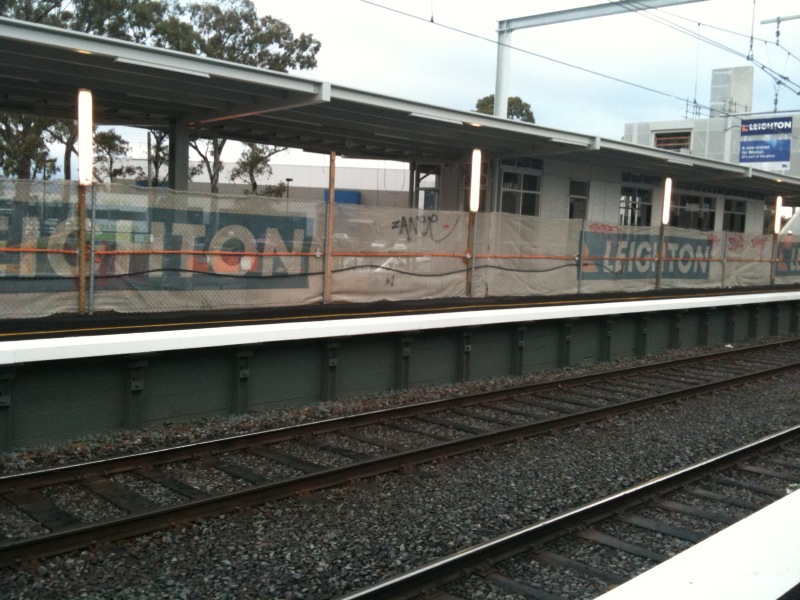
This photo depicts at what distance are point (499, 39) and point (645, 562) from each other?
2230cm

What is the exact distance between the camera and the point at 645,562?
19.7 feet

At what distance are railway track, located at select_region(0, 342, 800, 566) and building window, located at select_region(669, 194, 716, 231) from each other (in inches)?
764

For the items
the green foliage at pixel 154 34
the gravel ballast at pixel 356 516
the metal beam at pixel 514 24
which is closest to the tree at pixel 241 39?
the green foliage at pixel 154 34

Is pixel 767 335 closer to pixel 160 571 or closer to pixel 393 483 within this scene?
→ pixel 393 483

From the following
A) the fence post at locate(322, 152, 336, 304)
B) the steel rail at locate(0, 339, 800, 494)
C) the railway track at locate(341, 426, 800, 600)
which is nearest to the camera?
the railway track at locate(341, 426, 800, 600)

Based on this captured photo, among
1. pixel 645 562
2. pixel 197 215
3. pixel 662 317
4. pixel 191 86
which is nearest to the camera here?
pixel 645 562

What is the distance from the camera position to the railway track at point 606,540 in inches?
213

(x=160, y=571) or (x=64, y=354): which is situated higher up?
(x=64, y=354)

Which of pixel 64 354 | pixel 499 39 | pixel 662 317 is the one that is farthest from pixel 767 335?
pixel 64 354

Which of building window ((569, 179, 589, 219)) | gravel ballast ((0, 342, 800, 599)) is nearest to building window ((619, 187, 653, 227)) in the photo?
building window ((569, 179, 589, 219))

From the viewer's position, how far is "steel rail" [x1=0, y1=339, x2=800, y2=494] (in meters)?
7.24

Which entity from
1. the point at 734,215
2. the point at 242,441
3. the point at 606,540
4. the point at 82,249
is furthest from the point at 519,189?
the point at 606,540

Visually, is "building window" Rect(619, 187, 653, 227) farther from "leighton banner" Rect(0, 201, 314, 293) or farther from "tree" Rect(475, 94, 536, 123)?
"tree" Rect(475, 94, 536, 123)

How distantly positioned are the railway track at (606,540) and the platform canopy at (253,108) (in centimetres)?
892
